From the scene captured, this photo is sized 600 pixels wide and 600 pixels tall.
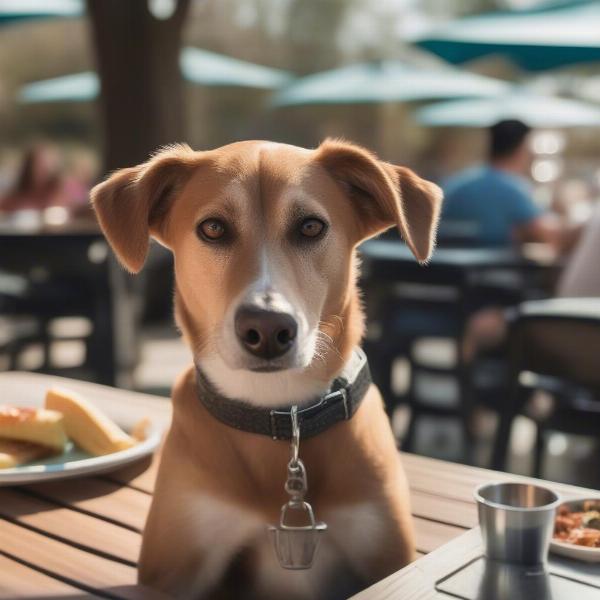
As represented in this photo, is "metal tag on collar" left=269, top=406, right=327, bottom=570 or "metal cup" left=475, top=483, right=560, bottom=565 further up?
"metal cup" left=475, top=483, right=560, bottom=565

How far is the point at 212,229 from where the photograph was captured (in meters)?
1.66

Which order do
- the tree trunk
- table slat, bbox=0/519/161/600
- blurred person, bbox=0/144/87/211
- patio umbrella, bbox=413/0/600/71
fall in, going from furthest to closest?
blurred person, bbox=0/144/87/211 → the tree trunk → patio umbrella, bbox=413/0/600/71 → table slat, bbox=0/519/161/600

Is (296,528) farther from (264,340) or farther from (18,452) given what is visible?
(18,452)

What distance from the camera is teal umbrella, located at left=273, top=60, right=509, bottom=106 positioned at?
33.3 feet

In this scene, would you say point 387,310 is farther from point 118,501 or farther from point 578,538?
point 578,538

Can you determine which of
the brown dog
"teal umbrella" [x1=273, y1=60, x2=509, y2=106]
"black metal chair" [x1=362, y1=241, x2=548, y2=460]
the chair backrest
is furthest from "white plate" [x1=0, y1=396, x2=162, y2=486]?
"teal umbrella" [x1=273, y1=60, x2=509, y2=106]

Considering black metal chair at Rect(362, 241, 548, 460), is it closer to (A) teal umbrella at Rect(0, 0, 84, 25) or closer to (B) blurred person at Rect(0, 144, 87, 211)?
(B) blurred person at Rect(0, 144, 87, 211)

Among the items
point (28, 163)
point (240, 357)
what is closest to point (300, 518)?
point (240, 357)

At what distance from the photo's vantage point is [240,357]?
147 centimetres

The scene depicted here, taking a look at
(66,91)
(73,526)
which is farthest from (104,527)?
(66,91)

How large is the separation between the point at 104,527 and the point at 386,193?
851 millimetres

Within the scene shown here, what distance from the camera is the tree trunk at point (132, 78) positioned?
731cm

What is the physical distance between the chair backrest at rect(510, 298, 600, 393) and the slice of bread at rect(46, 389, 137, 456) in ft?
5.39

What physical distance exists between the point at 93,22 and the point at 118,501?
6.36 meters
